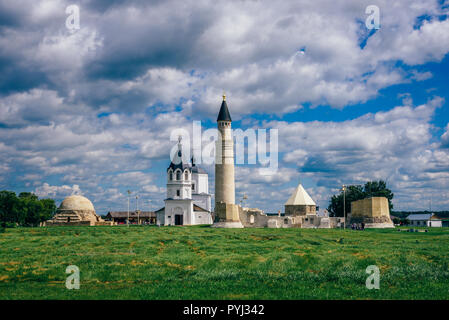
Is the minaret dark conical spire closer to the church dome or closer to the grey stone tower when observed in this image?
the grey stone tower

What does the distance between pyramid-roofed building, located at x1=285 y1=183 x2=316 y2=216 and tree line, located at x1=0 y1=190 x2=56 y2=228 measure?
4304cm

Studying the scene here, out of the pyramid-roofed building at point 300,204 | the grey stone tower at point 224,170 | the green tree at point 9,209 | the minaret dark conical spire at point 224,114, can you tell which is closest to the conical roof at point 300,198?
the pyramid-roofed building at point 300,204

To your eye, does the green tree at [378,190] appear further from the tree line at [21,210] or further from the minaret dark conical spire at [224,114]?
the tree line at [21,210]

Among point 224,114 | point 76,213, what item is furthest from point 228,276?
point 76,213

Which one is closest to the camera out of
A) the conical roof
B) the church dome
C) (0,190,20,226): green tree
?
the conical roof

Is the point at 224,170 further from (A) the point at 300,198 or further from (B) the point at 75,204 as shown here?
(B) the point at 75,204

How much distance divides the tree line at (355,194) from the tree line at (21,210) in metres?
54.5

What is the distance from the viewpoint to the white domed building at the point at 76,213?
79.0m

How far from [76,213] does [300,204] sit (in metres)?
43.4

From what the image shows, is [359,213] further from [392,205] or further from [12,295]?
[12,295]

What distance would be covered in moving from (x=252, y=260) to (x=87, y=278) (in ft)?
22.9

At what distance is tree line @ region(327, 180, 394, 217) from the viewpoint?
269 ft

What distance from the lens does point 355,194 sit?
84.8 m

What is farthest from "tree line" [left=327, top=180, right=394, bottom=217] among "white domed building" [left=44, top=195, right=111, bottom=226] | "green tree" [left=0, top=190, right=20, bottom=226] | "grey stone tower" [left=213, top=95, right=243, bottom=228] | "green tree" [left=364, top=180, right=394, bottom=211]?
"green tree" [left=0, top=190, right=20, bottom=226]
